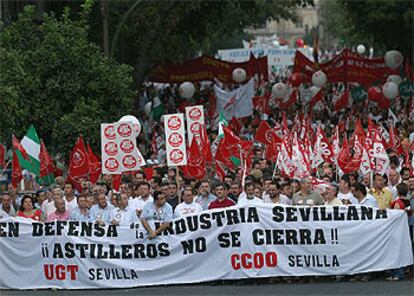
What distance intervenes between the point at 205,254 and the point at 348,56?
21690 mm

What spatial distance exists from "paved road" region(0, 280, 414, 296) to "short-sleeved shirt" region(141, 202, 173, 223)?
0.83m

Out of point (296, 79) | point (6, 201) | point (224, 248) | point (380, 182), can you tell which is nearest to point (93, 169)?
point (6, 201)

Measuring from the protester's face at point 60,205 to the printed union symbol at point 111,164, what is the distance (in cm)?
137

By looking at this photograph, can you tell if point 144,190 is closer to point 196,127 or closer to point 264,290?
point 264,290

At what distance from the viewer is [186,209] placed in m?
16.2

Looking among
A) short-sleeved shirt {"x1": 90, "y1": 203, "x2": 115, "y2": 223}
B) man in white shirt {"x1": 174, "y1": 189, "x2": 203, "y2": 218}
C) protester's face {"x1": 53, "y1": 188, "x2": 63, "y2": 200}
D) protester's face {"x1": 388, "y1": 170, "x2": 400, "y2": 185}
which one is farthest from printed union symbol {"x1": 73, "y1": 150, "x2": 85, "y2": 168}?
protester's face {"x1": 388, "y1": 170, "x2": 400, "y2": 185}

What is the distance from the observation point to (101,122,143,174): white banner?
1800 centimetres

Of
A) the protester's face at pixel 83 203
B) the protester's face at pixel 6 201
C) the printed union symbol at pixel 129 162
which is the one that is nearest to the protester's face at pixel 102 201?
the protester's face at pixel 83 203

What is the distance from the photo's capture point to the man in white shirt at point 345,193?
16.5m

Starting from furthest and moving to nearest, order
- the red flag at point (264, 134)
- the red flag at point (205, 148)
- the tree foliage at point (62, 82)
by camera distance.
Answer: the red flag at point (264, 134) → the tree foliage at point (62, 82) → the red flag at point (205, 148)

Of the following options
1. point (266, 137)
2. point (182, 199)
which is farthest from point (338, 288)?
point (266, 137)

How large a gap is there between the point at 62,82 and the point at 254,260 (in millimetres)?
7662

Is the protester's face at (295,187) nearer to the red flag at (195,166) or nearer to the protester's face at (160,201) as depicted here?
the red flag at (195,166)

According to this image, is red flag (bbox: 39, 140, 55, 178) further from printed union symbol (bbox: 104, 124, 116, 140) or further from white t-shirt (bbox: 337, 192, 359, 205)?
white t-shirt (bbox: 337, 192, 359, 205)
